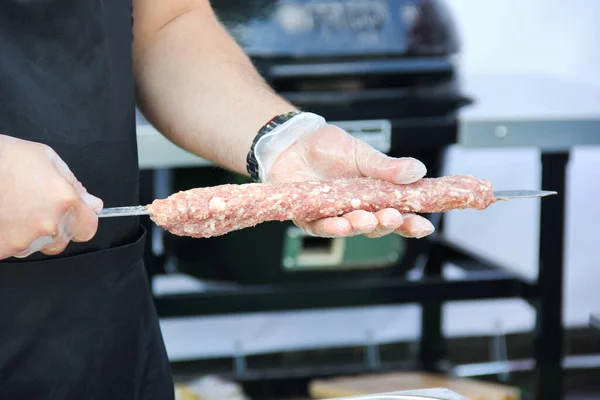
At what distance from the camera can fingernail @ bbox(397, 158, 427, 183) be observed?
1003mm

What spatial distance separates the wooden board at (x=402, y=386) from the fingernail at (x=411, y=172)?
1381 mm

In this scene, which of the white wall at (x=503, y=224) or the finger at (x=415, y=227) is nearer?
the finger at (x=415, y=227)

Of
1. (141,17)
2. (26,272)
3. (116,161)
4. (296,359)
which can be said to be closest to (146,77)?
(141,17)

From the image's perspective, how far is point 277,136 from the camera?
1110mm

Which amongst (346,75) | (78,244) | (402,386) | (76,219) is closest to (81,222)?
(76,219)

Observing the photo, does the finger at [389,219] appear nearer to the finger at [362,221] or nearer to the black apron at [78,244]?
the finger at [362,221]

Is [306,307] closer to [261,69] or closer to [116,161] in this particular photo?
[261,69]

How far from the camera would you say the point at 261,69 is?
1.99m

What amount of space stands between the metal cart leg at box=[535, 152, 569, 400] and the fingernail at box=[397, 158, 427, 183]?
3.83ft

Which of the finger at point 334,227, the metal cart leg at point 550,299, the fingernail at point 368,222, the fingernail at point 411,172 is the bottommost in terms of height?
the metal cart leg at point 550,299

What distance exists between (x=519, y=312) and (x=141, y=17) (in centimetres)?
229

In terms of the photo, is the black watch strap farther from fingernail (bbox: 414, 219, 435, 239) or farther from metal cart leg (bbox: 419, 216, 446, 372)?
metal cart leg (bbox: 419, 216, 446, 372)

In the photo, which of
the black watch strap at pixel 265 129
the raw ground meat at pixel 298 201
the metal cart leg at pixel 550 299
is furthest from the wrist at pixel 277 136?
the metal cart leg at pixel 550 299

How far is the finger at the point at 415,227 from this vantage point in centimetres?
101
